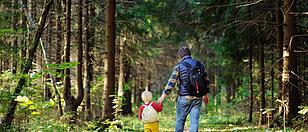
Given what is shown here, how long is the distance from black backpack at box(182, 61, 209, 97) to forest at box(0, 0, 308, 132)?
0.40 metres

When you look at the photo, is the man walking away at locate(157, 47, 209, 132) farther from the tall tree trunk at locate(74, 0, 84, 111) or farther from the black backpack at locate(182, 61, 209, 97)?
the tall tree trunk at locate(74, 0, 84, 111)

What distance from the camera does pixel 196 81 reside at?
320 inches

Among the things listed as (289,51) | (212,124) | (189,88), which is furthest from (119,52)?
(189,88)

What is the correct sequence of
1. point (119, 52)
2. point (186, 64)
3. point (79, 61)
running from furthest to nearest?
point (119, 52), point (79, 61), point (186, 64)

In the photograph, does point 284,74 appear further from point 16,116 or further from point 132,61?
point 132,61

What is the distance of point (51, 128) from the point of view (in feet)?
26.6

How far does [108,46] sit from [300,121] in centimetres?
523

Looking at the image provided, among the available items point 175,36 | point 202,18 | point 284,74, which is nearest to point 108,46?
point 284,74

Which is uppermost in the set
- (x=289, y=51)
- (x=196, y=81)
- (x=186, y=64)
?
(x=289, y=51)

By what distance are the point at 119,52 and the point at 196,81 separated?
9853mm

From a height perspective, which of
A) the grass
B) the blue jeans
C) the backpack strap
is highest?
the backpack strap

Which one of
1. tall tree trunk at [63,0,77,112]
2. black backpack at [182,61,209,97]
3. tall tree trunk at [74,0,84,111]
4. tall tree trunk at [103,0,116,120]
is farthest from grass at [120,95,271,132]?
black backpack at [182,61,209,97]

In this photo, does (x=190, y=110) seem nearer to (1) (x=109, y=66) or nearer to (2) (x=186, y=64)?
(2) (x=186, y=64)

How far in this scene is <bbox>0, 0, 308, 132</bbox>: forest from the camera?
28.3ft
